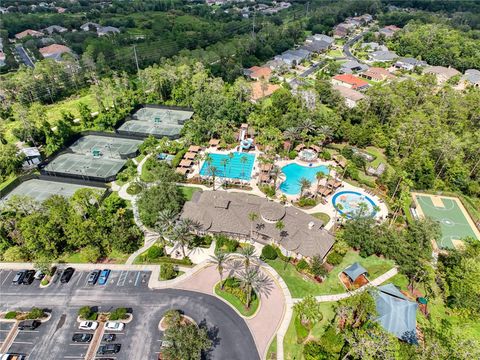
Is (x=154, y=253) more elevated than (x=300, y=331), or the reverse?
(x=154, y=253)

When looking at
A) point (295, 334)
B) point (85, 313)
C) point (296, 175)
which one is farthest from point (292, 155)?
point (85, 313)

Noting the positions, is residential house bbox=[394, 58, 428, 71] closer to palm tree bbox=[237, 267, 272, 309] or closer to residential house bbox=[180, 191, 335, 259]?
residential house bbox=[180, 191, 335, 259]

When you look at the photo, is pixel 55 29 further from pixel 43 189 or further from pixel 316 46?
pixel 43 189

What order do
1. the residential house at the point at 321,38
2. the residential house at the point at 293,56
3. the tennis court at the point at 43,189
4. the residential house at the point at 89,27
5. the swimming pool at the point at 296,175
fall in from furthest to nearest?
1. the residential house at the point at 89,27
2. the residential house at the point at 321,38
3. the residential house at the point at 293,56
4. the swimming pool at the point at 296,175
5. the tennis court at the point at 43,189

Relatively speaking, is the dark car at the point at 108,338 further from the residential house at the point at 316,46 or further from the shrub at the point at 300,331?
the residential house at the point at 316,46

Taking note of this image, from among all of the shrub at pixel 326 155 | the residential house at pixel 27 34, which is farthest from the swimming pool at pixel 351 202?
the residential house at pixel 27 34

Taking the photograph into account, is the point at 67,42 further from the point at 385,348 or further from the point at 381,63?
the point at 385,348

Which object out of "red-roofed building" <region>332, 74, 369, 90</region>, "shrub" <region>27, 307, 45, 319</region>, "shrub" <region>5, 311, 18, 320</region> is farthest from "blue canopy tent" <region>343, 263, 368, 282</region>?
"red-roofed building" <region>332, 74, 369, 90</region>
